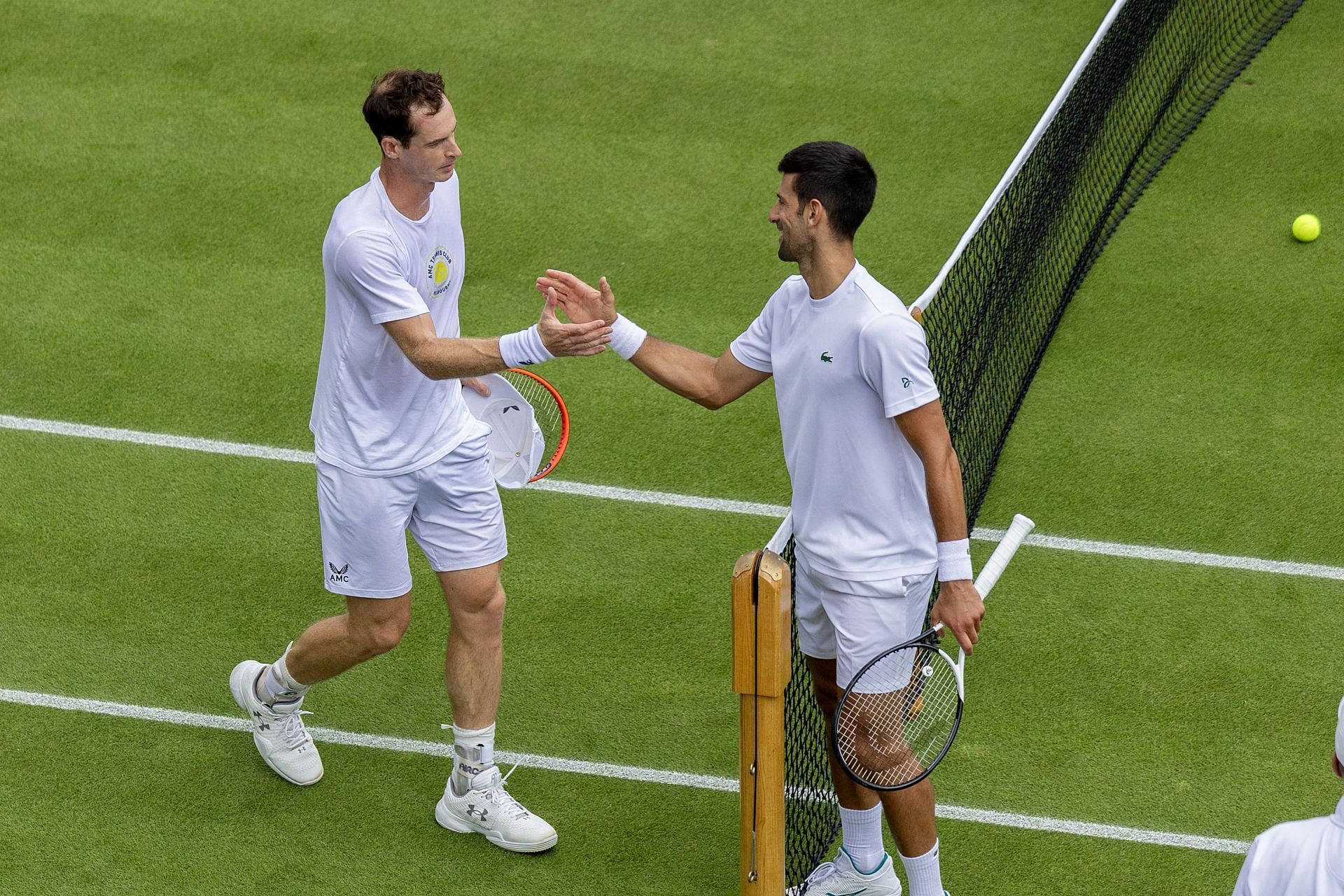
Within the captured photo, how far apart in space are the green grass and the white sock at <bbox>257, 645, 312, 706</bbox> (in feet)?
1.20

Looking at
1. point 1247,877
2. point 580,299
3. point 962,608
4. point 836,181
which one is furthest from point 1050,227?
point 1247,877

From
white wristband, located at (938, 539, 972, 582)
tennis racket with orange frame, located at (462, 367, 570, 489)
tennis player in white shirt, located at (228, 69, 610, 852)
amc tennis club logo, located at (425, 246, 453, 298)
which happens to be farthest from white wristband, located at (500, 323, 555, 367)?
white wristband, located at (938, 539, 972, 582)

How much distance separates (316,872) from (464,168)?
5.44 metres

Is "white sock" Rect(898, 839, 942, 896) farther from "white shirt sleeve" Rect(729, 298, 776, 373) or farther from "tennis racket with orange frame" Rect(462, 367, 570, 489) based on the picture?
"tennis racket with orange frame" Rect(462, 367, 570, 489)

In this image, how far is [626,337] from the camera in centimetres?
511

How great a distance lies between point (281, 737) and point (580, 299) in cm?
214

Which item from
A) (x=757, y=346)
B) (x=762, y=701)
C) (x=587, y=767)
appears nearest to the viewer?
(x=762, y=701)

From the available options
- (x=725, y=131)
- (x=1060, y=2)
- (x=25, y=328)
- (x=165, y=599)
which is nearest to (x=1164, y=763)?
(x=165, y=599)

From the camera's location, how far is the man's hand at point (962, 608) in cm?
456

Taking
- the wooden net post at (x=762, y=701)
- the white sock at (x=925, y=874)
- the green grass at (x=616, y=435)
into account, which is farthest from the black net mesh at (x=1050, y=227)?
the wooden net post at (x=762, y=701)

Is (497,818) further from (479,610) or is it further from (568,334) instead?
(568,334)

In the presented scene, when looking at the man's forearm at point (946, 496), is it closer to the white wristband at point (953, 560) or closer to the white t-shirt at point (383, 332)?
the white wristband at point (953, 560)

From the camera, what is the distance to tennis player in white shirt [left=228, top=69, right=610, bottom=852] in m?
4.93

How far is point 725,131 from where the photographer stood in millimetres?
10172
